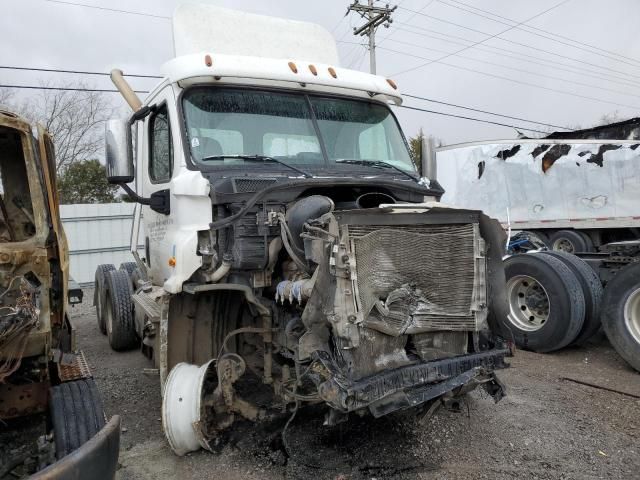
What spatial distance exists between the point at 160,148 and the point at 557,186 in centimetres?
1068

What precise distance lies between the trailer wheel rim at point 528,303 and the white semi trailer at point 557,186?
17.7ft

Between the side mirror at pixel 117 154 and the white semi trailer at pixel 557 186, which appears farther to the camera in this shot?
the white semi trailer at pixel 557 186

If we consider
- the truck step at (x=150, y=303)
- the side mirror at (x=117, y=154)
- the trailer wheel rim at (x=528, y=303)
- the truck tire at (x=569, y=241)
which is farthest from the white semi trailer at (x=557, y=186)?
the side mirror at (x=117, y=154)

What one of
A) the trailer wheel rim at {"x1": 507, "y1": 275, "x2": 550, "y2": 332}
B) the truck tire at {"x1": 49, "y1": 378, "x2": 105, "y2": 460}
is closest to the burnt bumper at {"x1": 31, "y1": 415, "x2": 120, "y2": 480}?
the truck tire at {"x1": 49, "y1": 378, "x2": 105, "y2": 460}

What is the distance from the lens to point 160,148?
4777 mm

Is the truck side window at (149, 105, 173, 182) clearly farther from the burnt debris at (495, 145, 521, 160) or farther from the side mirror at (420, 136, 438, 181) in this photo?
the burnt debris at (495, 145, 521, 160)

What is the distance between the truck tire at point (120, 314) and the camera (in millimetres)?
6734

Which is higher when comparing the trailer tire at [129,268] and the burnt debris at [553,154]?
the burnt debris at [553,154]

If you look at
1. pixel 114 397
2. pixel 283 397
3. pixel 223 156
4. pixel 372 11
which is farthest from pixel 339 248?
pixel 372 11

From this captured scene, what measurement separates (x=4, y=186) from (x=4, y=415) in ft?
5.23

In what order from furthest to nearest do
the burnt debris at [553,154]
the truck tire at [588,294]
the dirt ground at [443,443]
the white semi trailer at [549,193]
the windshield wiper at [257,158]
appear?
the burnt debris at [553,154] → the white semi trailer at [549,193] → the truck tire at [588,294] → the windshield wiper at [257,158] → the dirt ground at [443,443]

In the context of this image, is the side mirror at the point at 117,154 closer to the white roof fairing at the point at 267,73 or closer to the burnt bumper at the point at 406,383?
the white roof fairing at the point at 267,73

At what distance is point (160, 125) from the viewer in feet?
15.6

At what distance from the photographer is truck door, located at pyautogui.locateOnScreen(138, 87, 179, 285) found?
14.3 feet
